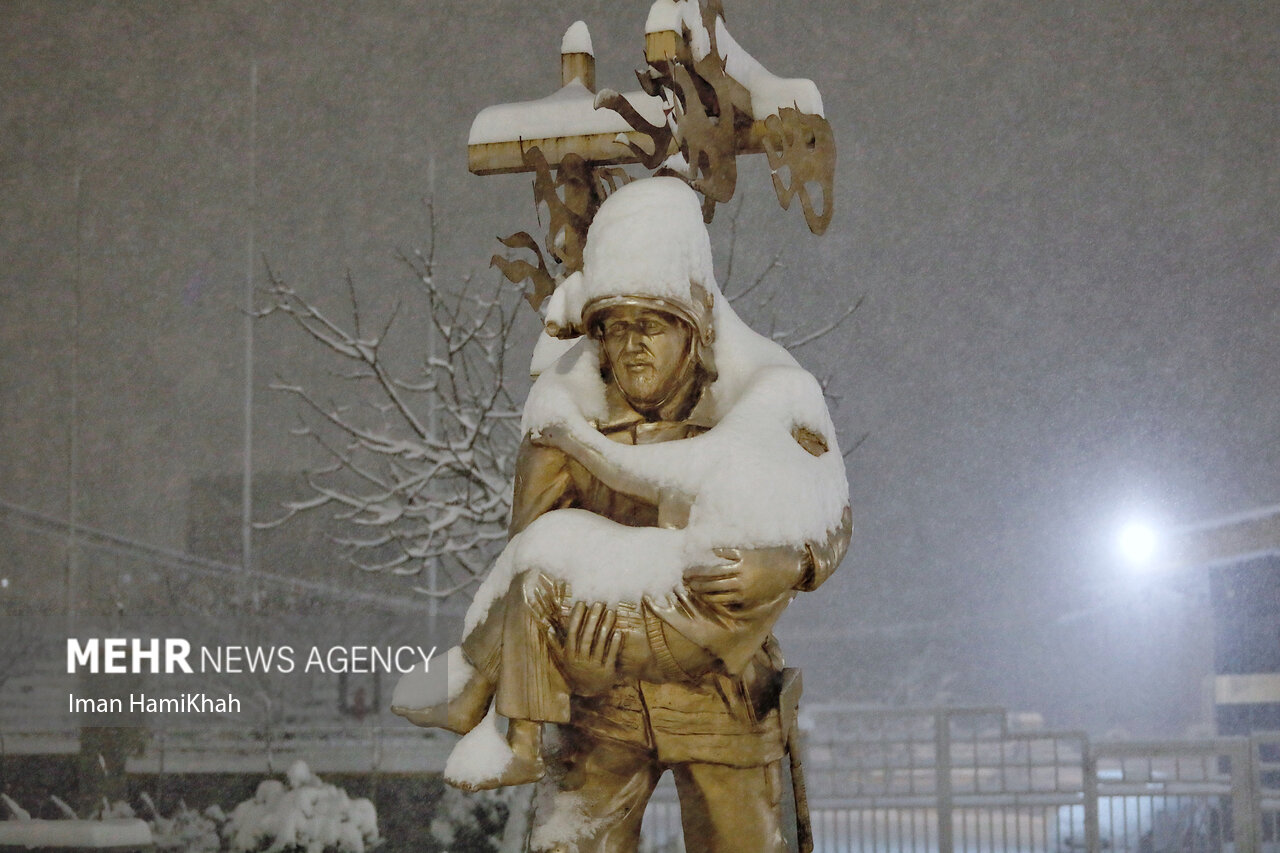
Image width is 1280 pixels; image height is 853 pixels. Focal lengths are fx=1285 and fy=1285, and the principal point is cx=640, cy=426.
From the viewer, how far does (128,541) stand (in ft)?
18.7

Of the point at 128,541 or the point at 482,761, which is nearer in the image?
the point at 482,761

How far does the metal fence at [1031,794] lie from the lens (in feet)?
16.2

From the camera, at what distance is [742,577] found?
49.6 inches

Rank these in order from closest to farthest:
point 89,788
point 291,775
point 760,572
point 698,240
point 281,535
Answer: point 760,572 < point 698,240 < point 291,775 < point 89,788 < point 281,535

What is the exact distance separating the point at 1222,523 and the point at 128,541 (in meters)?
4.89

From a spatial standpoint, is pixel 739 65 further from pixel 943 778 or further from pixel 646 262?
pixel 943 778

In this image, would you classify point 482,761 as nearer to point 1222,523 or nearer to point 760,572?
point 760,572

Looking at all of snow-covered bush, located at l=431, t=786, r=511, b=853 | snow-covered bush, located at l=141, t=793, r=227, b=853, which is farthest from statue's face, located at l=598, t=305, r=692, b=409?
snow-covered bush, located at l=141, t=793, r=227, b=853

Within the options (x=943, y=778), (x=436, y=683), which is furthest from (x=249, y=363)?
(x=436, y=683)

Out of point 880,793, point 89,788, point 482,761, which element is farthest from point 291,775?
point 482,761

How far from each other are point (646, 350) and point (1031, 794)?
179 inches

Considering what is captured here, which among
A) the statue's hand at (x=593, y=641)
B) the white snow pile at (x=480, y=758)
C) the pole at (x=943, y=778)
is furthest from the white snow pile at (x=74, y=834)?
the statue's hand at (x=593, y=641)

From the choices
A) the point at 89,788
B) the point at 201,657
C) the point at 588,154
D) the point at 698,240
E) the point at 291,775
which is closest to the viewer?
the point at 698,240

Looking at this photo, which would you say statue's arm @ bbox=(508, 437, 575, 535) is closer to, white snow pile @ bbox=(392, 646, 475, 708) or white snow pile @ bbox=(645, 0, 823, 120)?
white snow pile @ bbox=(392, 646, 475, 708)
